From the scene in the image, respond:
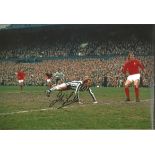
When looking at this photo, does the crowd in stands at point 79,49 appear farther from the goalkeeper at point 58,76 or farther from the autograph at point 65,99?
the autograph at point 65,99

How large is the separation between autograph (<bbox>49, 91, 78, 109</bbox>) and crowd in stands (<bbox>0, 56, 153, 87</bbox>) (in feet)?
0.74

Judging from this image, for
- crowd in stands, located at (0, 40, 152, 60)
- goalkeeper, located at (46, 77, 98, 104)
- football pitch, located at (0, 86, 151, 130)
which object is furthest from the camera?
goalkeeper, located at (46, 77, 98, 104)

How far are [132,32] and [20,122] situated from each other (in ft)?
5.61

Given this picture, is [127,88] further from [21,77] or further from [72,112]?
[21,77]

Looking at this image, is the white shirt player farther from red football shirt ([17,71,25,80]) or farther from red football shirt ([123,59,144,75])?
red football shirt ([123,59,144,75])

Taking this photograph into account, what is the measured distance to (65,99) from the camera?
846 cm

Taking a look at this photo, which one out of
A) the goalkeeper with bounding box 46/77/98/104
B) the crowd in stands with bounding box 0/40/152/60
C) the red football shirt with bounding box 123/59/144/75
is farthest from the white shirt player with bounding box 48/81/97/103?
the red football shirt with bounding box 123/59/144/75

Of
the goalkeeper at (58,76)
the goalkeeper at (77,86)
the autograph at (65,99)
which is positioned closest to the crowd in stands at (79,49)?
the goalkeeper at (58,76)

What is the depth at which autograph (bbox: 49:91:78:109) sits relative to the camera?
8.41m

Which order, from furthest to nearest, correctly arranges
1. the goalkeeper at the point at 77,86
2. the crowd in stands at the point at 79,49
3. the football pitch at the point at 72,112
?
1. the goalkeeper at the point at 77,86
2. the crowd in stands at the point at 79,49
3. the football pitch at the point at 72,112

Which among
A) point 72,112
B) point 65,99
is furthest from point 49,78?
point 72,112

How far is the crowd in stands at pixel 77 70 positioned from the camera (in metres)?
8.30

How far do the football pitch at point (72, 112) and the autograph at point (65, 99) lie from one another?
4 cm
